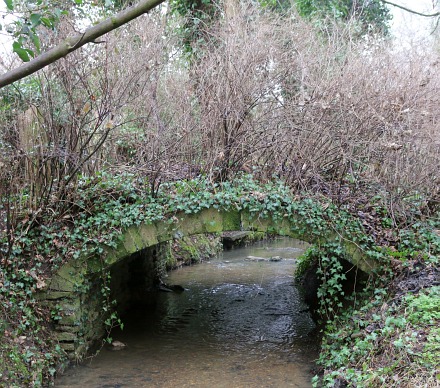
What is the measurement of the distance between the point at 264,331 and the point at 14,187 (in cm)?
471

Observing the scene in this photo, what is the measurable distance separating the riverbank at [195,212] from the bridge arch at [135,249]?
8 cm

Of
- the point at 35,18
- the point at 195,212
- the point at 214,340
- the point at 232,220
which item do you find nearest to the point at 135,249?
the point at 195,212

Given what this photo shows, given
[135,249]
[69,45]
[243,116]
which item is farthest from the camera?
[243,116]

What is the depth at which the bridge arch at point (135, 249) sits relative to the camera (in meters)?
6.45

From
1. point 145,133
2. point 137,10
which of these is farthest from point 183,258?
point 137,10

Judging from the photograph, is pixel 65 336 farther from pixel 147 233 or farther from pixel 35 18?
pixel 35 18

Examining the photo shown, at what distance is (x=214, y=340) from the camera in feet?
25.8

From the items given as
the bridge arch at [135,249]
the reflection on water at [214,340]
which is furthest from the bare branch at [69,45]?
the reflection on water at [214,340]

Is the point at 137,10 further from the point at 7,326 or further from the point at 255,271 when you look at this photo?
the point at 255,271

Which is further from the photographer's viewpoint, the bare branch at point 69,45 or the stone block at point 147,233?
the stone block at point 147,233

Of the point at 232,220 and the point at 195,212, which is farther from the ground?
the point at 195,212

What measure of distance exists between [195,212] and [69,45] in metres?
4.19

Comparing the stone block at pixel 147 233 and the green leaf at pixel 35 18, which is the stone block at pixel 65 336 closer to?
the stone block at pixel 147 233

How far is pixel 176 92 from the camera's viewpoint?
7797 millimetres
